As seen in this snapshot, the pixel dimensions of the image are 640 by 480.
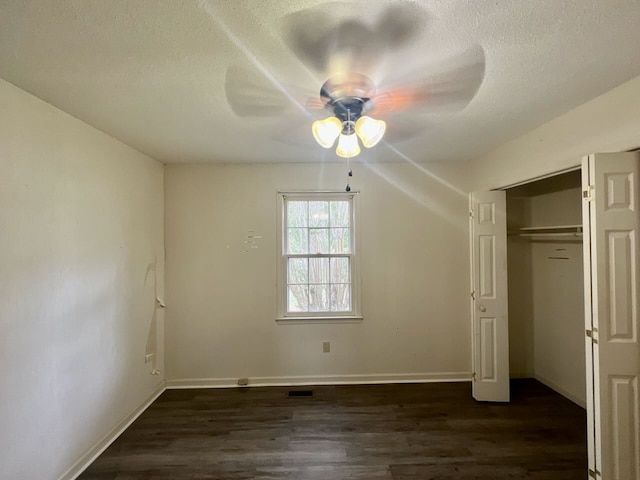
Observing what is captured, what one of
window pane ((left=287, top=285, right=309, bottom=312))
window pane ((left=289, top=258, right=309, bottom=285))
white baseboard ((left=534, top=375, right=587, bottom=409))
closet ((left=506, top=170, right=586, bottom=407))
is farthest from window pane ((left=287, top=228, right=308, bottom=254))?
white baseboard ((left=534, top=375, right=587, bottom=409))

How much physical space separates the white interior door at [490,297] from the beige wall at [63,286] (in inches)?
132

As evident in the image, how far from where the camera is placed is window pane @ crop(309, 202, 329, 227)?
336 centimetres

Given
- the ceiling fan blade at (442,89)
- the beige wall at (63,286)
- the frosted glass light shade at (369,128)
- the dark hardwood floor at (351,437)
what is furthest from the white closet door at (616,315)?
the beige wall at (63,286)

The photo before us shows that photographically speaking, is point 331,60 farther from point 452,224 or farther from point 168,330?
point 168,330

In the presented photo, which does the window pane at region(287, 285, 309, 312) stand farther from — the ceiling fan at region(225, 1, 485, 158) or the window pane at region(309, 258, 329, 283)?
the ceiling fan at region(225, 1, 485, 158)

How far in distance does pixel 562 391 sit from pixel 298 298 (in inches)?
117

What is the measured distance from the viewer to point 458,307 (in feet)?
10.8

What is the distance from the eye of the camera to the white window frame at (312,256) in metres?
3.26

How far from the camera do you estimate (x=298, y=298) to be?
3330mm

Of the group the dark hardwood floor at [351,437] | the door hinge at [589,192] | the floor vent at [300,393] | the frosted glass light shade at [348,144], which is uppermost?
the frosted glass light shade at [348,144]

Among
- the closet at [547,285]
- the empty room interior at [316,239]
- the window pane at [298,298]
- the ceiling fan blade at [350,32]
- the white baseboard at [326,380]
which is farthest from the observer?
the window pane at [298,298]

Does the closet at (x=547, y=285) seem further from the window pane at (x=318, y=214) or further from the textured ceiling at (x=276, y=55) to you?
the window pane at (x=318, y=214)

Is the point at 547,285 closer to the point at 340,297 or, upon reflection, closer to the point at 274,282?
the point at 340,297

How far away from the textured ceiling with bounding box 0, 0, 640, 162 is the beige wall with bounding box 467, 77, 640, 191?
0.28 ft
